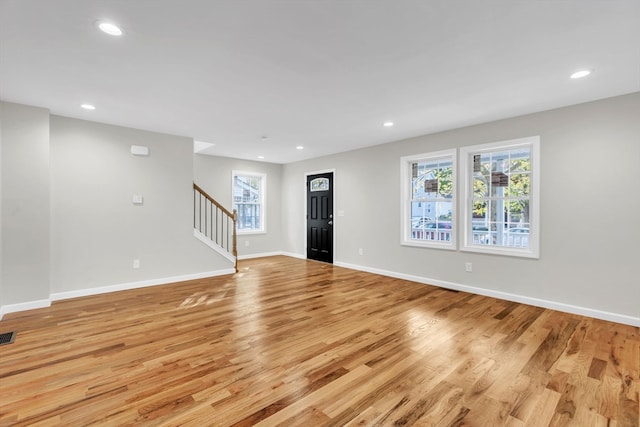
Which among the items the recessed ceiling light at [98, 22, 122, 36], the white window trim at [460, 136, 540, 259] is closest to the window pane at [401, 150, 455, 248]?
the white window trim at [460, 136, 540, 259]

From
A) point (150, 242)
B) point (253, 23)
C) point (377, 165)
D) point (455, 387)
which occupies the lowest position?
point (455, 387)

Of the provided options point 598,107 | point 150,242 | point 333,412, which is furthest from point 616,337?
point 150,242

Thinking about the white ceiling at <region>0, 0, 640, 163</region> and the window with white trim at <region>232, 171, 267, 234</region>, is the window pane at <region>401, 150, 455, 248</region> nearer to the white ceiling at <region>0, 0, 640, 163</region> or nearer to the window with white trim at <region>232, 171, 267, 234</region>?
the white ceiling at <region>0, 0, 640, 163</region>

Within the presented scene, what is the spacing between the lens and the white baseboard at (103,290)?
3514mm

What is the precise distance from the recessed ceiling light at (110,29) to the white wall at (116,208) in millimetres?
2779

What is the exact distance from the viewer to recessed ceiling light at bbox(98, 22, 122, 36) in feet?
6.49

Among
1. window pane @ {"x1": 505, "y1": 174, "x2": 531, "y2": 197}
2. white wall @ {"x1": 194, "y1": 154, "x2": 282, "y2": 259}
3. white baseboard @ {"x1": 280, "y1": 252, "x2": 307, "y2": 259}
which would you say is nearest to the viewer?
window pane @ {"x1": 505, "y1": 174, "x2": 531, "y2": 197}

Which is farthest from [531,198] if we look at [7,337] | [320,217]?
[7,337]

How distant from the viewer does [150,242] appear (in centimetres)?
469

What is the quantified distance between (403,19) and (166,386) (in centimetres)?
299

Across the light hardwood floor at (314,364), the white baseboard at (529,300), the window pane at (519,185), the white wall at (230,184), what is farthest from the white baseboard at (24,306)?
the window pane at (519,185)

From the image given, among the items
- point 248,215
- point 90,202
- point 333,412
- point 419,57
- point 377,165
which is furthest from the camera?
point 248,215

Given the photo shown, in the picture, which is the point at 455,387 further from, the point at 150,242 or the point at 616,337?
the point at 150,242

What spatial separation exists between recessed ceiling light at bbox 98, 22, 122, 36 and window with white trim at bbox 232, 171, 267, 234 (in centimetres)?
500
